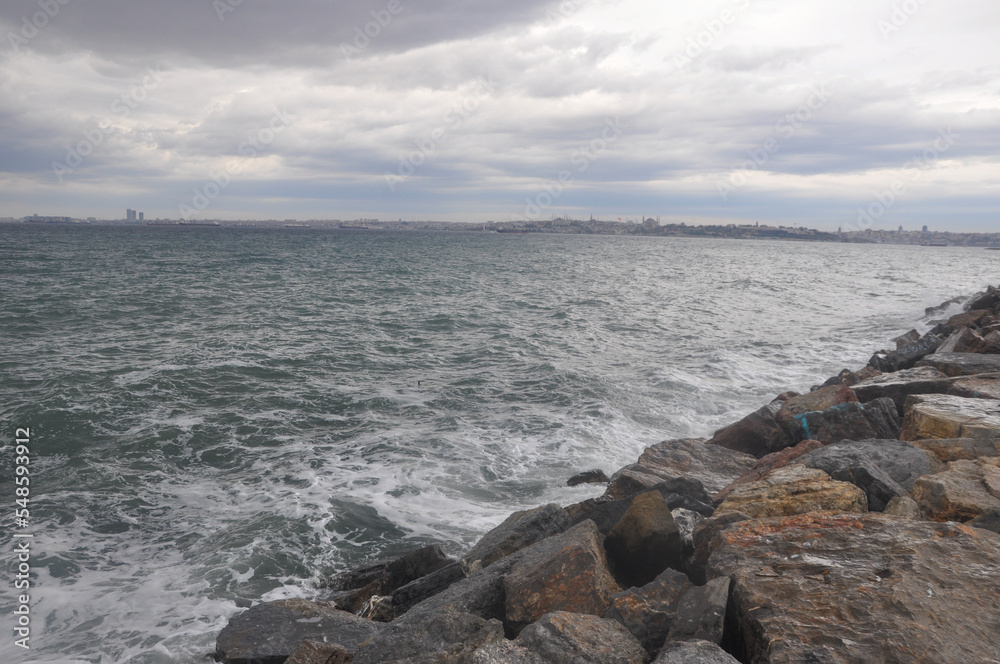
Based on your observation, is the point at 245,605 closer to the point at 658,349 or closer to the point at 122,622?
the point at 122,622

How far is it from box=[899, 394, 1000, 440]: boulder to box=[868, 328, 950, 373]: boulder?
6.85m

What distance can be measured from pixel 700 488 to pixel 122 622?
20.9ft

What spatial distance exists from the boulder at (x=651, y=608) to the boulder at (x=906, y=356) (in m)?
12.6

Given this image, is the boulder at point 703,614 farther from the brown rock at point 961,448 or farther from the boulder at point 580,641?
the brown rock at point 961,448

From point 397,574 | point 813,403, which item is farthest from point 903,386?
point 397,574

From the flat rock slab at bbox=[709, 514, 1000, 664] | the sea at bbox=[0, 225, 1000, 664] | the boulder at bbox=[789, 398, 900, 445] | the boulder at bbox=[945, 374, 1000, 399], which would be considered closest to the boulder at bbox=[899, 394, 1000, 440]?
the boulder at bbox=[789, 398, 900, 445]

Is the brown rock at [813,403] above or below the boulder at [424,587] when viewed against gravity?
above

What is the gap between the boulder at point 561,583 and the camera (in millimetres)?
4262

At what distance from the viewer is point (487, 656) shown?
3.44 m

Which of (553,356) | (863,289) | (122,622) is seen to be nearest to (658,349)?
(553,356)

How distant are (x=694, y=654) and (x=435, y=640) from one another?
5.48ft

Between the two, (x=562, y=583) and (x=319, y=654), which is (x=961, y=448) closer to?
(x=562, y=583)

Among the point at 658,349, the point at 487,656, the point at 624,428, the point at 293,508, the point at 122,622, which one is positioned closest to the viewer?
the point at 487,656

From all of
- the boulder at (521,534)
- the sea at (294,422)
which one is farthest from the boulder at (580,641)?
the sea at (294,422)
